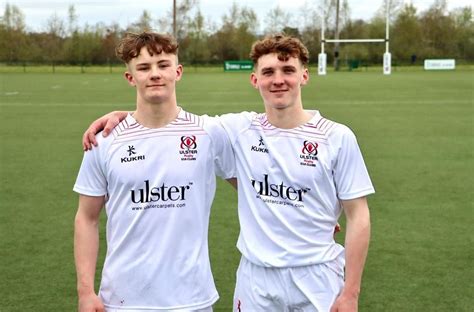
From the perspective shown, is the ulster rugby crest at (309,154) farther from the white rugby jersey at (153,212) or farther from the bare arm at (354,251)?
the white rugby jersey at (153,212)

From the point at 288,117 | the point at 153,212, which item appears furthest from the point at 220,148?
the point at 153,212

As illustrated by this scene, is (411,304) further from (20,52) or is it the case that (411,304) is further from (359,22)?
(359,22)

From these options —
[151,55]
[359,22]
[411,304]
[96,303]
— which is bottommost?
[411,304]

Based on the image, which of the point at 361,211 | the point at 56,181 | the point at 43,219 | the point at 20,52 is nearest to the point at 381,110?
the point at 56,181

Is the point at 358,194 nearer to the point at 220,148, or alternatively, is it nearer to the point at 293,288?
the point at 293,288

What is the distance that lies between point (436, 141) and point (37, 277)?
28.8 ft

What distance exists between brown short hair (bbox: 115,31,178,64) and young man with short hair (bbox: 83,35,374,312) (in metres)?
0.31

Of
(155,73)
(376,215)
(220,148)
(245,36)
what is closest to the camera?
(155,73)

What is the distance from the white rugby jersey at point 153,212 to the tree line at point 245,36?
59.5m

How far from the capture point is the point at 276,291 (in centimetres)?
303

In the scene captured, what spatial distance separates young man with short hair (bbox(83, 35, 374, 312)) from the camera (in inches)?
117

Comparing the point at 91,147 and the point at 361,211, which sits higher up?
the point at 91,147

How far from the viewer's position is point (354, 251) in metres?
2.94

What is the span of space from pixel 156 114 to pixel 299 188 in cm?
70
